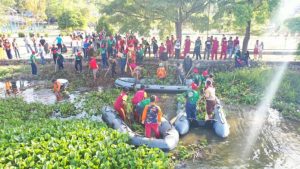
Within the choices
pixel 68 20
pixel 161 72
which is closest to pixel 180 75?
pixel 161 72

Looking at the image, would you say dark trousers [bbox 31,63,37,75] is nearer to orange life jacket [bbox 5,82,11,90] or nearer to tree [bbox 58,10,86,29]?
orange life jacket [bbox 5,82,11,90]

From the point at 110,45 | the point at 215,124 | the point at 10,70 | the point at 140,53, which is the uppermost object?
the point at 110,45

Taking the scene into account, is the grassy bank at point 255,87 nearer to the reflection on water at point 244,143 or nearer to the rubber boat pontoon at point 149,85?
the reflection on water at point 244,143

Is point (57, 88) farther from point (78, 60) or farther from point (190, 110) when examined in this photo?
point (190, 110)

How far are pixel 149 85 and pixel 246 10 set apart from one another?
23.7ft

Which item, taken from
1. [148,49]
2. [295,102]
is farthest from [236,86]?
[148,49]

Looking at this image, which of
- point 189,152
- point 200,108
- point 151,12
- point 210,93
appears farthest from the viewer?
point 151,12

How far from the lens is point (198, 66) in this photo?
774 inches

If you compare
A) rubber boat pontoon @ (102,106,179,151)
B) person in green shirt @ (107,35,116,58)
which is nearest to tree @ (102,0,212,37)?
person in green shirt @ (107,35,116,58)

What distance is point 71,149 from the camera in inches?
341

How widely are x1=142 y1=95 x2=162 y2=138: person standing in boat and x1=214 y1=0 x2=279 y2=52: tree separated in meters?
10.6

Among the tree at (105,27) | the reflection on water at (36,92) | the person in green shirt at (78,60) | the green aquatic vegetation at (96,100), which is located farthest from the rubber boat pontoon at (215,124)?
the tree at (105,27)

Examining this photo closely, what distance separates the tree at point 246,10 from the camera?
18203 mm

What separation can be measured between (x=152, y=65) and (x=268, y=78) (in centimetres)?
723
